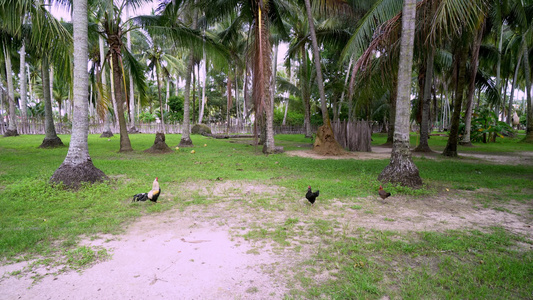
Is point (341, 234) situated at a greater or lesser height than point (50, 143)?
lesser

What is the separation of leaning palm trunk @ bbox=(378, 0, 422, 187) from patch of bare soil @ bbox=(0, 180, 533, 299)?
31.1 inches

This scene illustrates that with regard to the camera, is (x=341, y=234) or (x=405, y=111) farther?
(x=405, y=111)

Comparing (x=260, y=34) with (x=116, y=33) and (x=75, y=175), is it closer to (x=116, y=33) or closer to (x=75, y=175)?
(x=116, y=33)

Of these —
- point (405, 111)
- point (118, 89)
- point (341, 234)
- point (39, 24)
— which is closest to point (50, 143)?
point (118, 89)

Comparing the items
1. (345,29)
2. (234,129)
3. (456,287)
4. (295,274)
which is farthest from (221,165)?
(234,129)

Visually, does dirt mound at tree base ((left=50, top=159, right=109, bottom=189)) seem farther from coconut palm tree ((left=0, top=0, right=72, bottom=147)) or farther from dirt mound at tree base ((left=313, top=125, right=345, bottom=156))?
dirt mound at tree base ((left=313, top=125, right=345, bottom=156))

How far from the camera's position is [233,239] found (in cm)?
340

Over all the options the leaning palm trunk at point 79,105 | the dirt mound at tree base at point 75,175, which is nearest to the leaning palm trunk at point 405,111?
the dirt mound at tree base at point 75,175

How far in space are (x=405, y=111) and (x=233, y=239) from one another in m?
→ 4.73

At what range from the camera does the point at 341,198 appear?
516 centimetres

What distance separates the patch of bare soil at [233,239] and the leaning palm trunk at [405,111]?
789 millimetres

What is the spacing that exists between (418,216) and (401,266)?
5.81ft

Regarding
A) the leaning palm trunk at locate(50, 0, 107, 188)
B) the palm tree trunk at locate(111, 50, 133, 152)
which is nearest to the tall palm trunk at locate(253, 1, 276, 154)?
the leaning palm trunk at locate(50, 0, 107, 188)

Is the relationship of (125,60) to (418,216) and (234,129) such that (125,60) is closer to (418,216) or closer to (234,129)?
(418,216)
